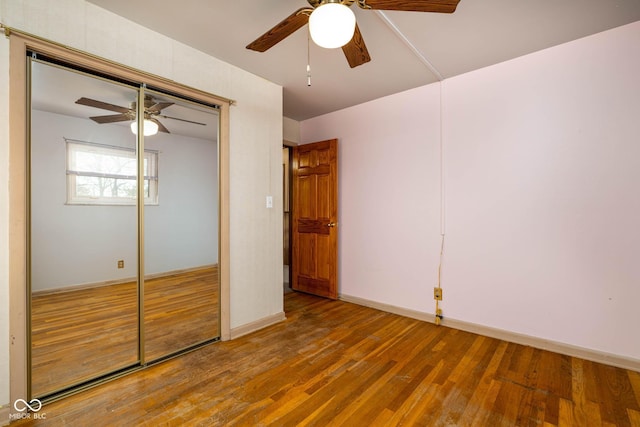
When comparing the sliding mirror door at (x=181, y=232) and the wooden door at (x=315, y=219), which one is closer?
the sliding mirror door at (x=181, y=232)

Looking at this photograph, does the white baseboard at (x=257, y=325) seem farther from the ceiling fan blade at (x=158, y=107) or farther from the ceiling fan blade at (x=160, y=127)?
the ceiling fan blade at (x=158, y=107)

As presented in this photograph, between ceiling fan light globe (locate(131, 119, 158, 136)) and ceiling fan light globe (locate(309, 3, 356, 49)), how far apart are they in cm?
167

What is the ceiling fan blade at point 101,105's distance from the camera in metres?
2.11

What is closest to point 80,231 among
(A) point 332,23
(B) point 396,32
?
(A) point 332,23

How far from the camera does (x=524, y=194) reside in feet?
8.93

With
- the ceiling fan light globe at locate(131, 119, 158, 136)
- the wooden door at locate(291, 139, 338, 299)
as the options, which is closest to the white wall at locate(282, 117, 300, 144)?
the wooden door at locate(291, 139, 338, 299)

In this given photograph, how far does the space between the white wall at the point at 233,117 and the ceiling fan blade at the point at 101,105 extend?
1.08 feet

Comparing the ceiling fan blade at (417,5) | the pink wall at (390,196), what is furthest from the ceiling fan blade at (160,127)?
the pink wall at (390,196)

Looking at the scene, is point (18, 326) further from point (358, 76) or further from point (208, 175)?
point (358, 76)

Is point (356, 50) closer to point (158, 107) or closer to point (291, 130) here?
point (158, 107)

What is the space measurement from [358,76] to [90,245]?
9.42ft

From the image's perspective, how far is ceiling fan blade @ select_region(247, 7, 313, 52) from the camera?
1.60 meters

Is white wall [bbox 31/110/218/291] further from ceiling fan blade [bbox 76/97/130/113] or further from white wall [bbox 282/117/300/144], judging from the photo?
white wall [bbox 282/117/300/144]

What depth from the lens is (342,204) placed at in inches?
163
